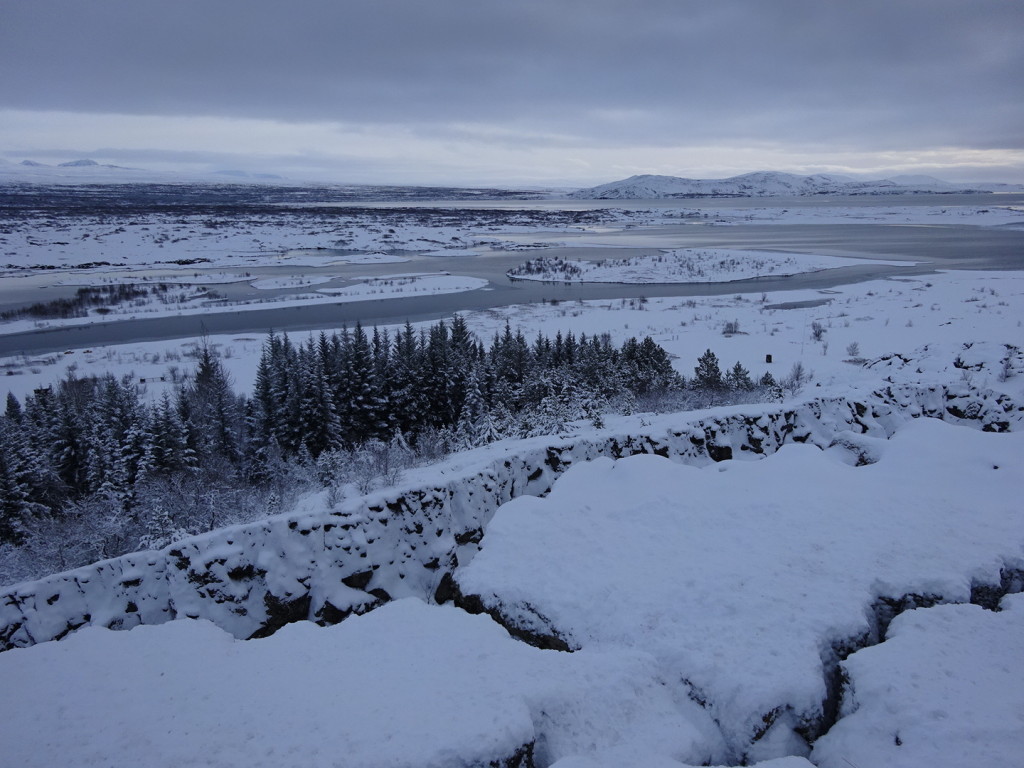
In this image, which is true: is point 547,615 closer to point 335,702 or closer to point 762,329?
point 335,702

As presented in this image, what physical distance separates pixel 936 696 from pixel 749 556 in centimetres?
249

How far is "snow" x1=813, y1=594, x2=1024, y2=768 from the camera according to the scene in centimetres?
519

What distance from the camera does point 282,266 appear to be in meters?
78.6

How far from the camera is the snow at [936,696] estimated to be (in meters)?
5.19

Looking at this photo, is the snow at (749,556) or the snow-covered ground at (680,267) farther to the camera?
the snow-covered ground at (680,267)

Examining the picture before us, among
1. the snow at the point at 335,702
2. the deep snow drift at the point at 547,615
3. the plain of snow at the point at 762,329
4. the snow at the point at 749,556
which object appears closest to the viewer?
the snow at the point at 335,702

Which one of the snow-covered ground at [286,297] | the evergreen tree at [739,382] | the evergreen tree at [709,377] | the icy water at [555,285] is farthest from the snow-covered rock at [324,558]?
the snow-covered ground at [286,297]

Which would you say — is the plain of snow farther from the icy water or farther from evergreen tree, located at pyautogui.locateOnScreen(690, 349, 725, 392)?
the icy water

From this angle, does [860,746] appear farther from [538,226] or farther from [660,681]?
[538,226]

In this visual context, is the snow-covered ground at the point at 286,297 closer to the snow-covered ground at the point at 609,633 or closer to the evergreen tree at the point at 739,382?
the evergreen tree at the point at 739,382

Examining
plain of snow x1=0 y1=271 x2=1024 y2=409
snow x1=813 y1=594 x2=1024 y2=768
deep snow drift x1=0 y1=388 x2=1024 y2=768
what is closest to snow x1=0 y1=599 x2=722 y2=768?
deep snow drift x1=0 y1=388 x2=1024 y2=768

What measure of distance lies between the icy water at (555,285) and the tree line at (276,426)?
1557 centimetres

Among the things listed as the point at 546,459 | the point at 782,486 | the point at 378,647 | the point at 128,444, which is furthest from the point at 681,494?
the point at 128,444

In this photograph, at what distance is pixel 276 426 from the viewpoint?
81.0 ft
